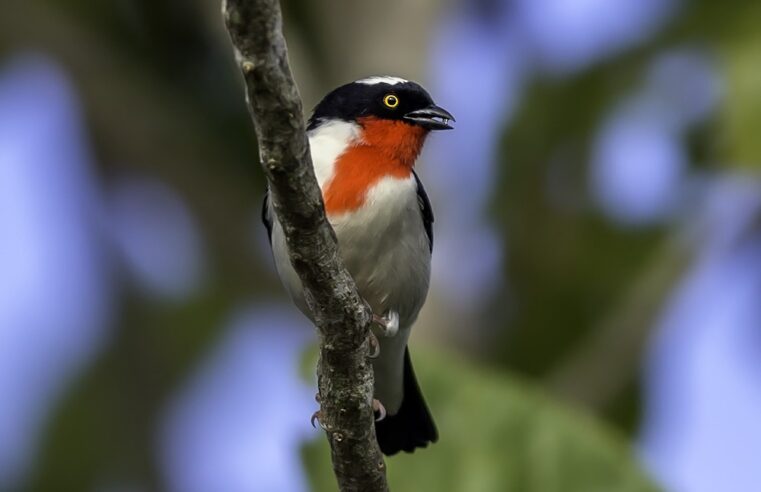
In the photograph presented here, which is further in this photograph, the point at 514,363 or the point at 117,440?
the point at 117,440

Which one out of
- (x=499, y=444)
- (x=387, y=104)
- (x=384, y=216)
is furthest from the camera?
(x=499, y=444)

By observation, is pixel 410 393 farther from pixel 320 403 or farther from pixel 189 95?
pixel 189 95

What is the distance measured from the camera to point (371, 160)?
4160 millimetres

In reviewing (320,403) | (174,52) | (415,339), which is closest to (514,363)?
(415,339)

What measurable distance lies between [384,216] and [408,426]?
951 millimetres

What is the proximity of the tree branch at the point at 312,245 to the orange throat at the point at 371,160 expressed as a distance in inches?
23.8

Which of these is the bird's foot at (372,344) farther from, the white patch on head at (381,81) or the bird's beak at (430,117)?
the white patch on head at (381,81)

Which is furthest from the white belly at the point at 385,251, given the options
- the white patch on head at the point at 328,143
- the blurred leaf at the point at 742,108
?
the blurred leaf at the point at 742,108

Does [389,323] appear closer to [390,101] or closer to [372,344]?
[372,344]

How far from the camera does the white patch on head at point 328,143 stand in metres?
4.09

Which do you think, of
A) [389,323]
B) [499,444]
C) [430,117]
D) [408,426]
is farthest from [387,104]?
[499,444]

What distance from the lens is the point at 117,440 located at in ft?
25.1

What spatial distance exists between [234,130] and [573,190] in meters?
1.92

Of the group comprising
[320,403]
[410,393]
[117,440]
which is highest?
[320,403]
